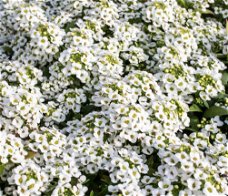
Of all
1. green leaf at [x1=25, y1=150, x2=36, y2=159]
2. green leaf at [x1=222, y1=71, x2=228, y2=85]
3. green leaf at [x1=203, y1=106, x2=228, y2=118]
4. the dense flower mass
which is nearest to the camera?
the dense flower mass

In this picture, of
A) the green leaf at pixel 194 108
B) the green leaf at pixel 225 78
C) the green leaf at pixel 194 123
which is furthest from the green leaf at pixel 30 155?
the green leaf at pixel 225 78

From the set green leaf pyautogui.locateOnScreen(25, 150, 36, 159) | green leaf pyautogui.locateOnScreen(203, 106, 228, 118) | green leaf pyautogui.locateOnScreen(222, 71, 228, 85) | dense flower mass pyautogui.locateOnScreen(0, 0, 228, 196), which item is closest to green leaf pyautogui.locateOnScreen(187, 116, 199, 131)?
dense flower mass pyautogui.locateOnScreen(0, 0, 228, 196)

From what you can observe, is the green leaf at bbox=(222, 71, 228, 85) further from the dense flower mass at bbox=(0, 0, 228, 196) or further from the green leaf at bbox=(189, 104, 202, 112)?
the green leaf at bbox=(189, 104, 202, 112)

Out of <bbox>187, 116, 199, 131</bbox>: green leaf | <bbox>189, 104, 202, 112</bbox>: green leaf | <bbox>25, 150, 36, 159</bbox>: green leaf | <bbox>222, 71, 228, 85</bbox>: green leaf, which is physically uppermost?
<bbox>222, 71, 228, 85</bbox>: green leaf

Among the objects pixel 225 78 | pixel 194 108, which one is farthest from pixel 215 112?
pixel 225 78

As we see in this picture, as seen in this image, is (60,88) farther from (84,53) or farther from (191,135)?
(191,135)

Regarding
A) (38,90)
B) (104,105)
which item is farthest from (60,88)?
(104,105)

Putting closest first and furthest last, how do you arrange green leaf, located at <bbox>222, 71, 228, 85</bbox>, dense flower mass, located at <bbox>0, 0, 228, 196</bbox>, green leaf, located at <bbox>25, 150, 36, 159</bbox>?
dense flower mass, located at <bbox>0, 0, 228, 196</bbox>, green leaf, located at <bbox>25, 150, 36, 159</bbox>, green leaf, located at <bbox>222, 71, 228, 85</bbox>
